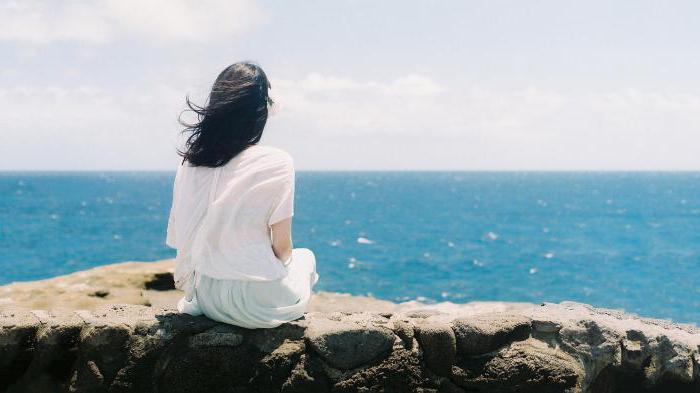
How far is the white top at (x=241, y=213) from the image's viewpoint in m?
4.16

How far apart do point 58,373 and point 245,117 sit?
217cm

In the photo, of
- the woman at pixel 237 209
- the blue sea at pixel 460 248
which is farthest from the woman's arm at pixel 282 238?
the blue sea at pixel 460 248

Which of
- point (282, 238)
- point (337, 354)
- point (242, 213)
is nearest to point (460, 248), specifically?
point (337, 354)

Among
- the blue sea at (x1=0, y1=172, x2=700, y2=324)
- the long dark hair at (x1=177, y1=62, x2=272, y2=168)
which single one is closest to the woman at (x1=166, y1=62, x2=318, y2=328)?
the long dark hair at (x1=177, y1=62, x2=272, y2=168)

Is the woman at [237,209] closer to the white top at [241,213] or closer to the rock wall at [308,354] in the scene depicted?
the white top at [241,213]

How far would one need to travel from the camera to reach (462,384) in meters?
4.43

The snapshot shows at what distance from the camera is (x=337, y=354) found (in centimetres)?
427

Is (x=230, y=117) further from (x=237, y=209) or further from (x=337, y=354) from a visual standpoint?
(x=337, y=354)

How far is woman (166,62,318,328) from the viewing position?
415cm

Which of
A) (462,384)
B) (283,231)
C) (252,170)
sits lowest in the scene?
(462,384)

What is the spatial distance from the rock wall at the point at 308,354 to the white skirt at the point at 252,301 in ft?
0.27

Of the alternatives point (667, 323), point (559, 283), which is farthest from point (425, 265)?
point (667, 323)

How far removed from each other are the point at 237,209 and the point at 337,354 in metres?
1.18

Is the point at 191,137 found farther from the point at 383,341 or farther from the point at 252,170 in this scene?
the point at 383,341
